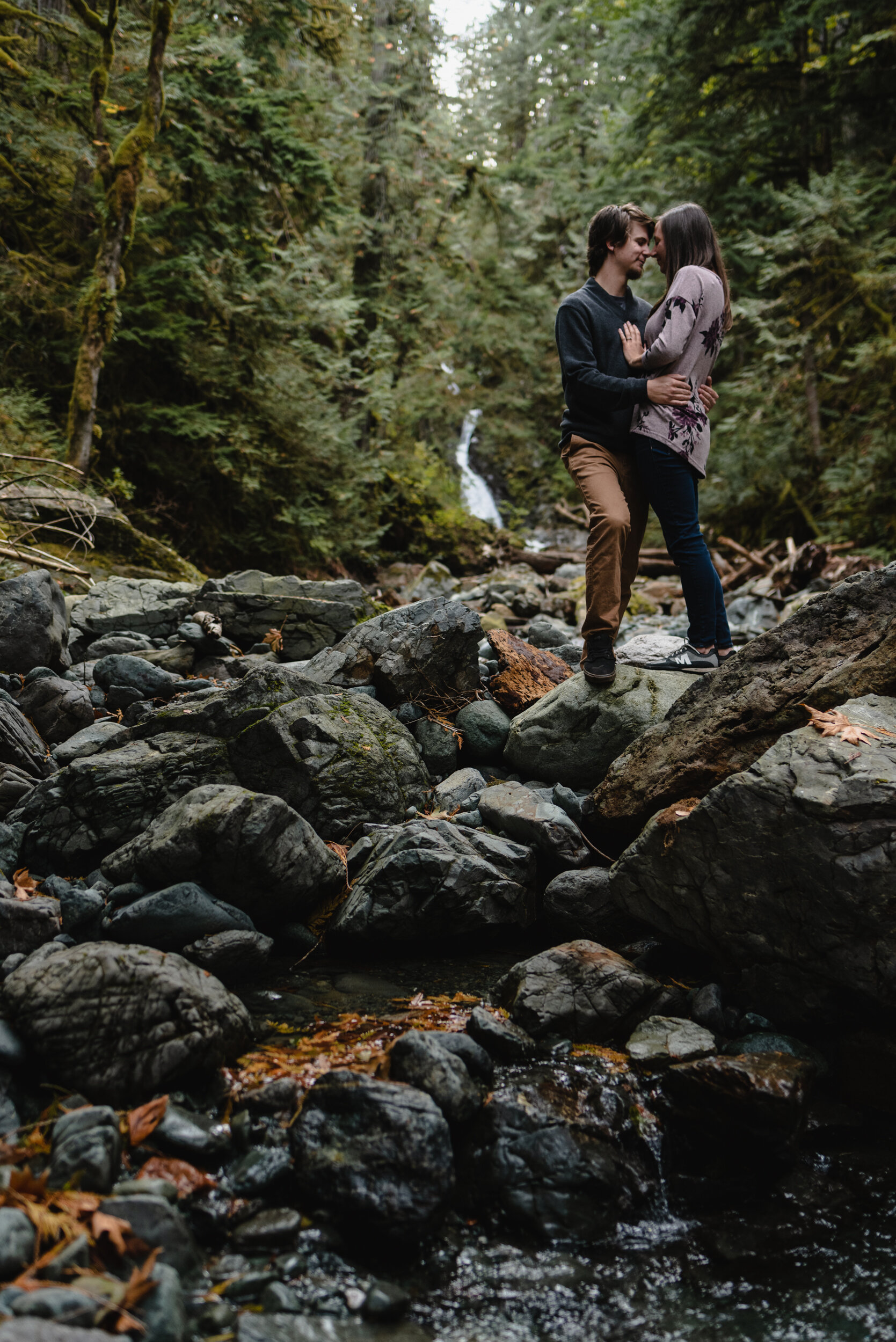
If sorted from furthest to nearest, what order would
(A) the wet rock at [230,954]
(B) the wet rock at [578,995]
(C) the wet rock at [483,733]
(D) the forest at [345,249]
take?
1. (D) the forest at [345,249]
2. (C) the wet rock at [483,733]
3. (A) the wet rock at [230,954]
4. (B) the wet rock at [578,995]

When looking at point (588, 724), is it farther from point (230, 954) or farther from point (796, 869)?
point (230, 954)

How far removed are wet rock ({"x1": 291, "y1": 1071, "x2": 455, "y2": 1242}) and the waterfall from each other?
15888 mm

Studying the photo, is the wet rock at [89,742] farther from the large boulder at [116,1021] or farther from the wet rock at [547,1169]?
the wet rock at [547,1169]

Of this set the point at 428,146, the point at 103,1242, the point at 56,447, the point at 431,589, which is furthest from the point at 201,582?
the point at 428,146

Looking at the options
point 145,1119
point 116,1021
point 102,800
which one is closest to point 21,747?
point 102,800

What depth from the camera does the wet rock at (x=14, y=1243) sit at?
163cm

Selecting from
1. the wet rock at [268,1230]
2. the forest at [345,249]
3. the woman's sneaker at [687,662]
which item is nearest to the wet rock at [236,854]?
the wet rock at [268,1230]

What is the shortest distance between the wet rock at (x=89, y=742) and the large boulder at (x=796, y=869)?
8.86ft

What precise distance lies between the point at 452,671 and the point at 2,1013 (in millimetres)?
3209

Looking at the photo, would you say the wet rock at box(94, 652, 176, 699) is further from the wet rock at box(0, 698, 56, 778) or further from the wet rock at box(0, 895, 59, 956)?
the wet rock at box(0, 895, 59, 956)

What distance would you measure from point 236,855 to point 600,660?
231 centimetres

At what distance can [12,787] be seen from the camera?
12.1 ft

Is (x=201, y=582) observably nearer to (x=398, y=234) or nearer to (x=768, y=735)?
(x=768, y=735)

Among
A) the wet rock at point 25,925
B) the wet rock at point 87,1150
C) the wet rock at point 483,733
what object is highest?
the wet rock at point 483,733
